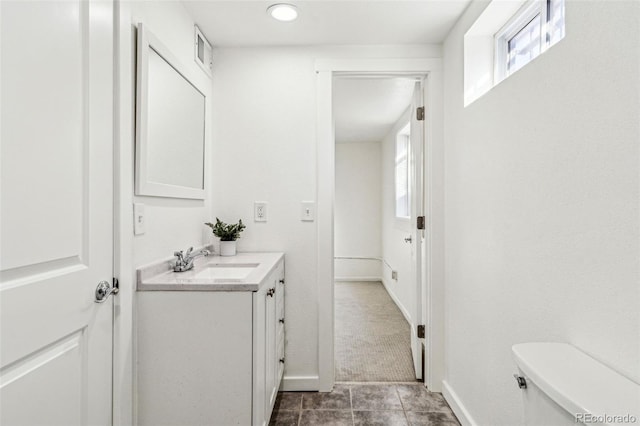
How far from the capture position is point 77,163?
1089 mm

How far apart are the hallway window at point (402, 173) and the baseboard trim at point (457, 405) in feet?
8.14

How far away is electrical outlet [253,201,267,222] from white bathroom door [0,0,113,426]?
111 centimetres

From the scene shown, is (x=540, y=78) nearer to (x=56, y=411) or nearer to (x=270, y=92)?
(x=270, y=92)

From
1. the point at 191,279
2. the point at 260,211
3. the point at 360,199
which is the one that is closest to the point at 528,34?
the point at 260,211

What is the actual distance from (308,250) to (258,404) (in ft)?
3.41

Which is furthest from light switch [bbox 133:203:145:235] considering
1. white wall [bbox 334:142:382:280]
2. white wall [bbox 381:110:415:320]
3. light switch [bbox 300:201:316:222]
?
white wall [bbox 334:142:382:280]

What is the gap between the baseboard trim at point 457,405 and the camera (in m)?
1.82

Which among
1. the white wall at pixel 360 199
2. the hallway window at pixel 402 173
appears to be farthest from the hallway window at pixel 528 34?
the white wall at pixel 360 199

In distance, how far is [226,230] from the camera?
7.14 feet

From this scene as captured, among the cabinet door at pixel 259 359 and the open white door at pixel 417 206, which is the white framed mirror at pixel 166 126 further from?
the open white door at pixel 417 206

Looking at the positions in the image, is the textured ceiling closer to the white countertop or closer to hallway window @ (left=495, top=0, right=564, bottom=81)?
hallway window @ (left=495, top=0, right=564, bottom=81)

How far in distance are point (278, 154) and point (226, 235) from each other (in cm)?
64

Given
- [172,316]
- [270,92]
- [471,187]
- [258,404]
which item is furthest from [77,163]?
[471,187]

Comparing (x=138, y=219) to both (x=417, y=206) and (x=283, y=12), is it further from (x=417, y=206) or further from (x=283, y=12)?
(x=417, y=206)
